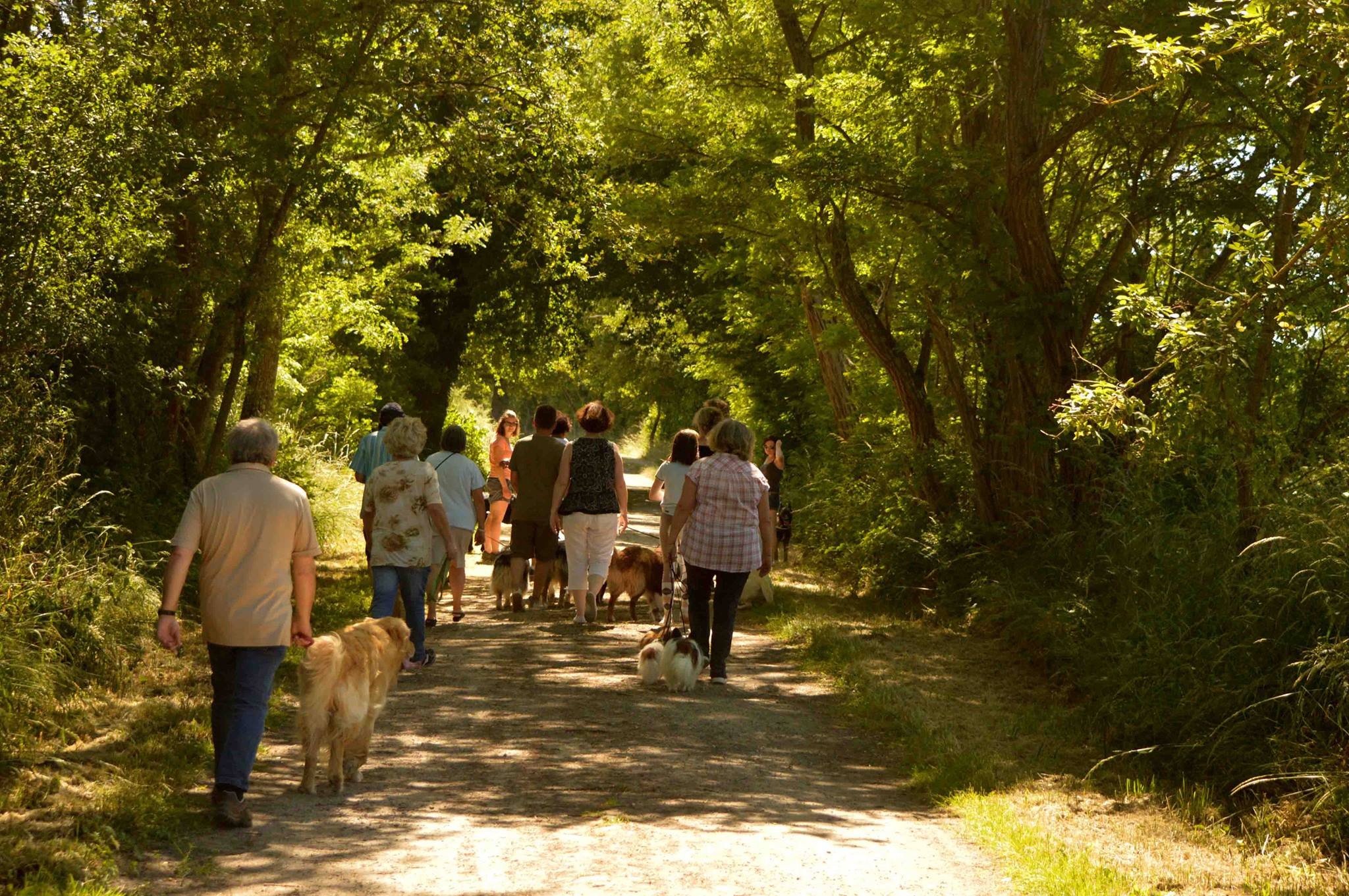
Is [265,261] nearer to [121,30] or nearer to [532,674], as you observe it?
[121,30]

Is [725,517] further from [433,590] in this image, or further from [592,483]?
[433,590]

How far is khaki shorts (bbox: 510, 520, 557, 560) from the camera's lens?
14000 mm

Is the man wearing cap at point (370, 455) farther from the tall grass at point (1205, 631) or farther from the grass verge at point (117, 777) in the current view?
the tall grass at point (1205, 631)

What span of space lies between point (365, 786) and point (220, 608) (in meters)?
1.40

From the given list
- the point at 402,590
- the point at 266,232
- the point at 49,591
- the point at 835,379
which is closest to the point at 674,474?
the point at 402,590

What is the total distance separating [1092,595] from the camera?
10922 millimetres

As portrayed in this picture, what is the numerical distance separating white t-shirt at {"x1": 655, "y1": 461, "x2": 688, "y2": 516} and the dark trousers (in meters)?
1.99

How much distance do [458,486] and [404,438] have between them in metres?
2.50

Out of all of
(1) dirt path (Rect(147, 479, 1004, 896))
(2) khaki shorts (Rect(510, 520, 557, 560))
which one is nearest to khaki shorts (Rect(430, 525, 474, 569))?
(2) khaki shorts (Rect(510, 520, 557, 560))

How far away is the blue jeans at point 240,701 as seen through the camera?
21.0 ft

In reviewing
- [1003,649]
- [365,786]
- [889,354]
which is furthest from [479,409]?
[365,786]

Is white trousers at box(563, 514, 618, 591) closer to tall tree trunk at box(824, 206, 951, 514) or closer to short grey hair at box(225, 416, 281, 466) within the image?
tall tree trunk at box(824, 206, 951, 514)

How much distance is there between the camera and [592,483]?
1289 cm

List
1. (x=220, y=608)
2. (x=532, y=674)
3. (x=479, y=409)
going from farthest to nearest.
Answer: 1. (x=479, y=409)
2. (x=532, y=674)
3. (x=220, y=608)
